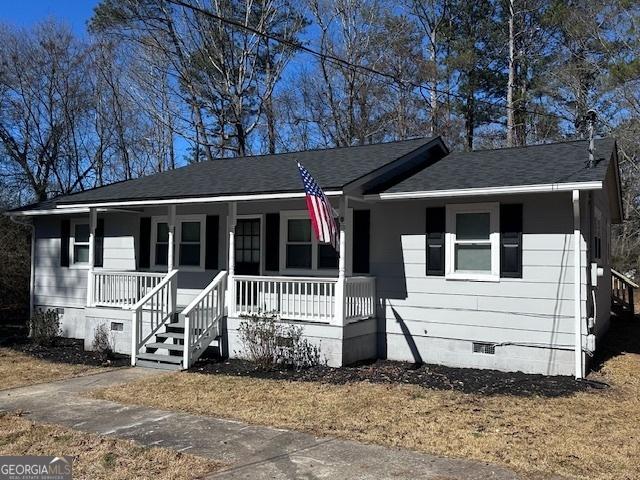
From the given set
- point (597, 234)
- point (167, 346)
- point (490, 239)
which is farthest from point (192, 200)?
point (597, 234)

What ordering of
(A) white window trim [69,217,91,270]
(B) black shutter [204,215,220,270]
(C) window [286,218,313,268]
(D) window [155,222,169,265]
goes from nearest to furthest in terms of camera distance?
(C) window [286,218,313,268], (B) black shutter [204,215,220,270], (D) window [155,222,169,265], (A) white window trim [69,217,91,270]

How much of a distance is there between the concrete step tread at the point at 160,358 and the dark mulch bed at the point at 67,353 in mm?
447

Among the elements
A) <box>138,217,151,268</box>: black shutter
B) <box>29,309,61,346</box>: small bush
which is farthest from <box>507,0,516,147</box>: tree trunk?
<box>29,309,61,346</box>: small bush

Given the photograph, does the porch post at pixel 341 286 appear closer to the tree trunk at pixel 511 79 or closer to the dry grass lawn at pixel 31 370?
the dry grass lawn at pixel 31 370

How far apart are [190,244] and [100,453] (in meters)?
7.76

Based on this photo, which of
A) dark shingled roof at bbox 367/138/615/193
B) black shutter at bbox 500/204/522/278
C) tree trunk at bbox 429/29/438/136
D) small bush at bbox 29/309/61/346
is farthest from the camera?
tree trunk at bbox 429/29/438/136

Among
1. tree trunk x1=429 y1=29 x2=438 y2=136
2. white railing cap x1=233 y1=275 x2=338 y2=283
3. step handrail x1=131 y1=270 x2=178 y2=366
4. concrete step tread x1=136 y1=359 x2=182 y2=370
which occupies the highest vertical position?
tree trunk x1=429 y1=29 x2=438 y2=136

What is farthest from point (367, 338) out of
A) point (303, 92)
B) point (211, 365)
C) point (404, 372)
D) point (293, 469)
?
point (303, 92)

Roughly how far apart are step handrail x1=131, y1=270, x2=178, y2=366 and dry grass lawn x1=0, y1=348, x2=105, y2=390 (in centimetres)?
78

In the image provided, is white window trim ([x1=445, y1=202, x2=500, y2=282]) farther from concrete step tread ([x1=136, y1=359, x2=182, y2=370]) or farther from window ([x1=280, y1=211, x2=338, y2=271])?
→ concrete step tread ([x1=136, y1=359, x2=182, y2=370])

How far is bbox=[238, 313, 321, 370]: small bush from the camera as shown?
383 inches

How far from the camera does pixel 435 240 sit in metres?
9.96

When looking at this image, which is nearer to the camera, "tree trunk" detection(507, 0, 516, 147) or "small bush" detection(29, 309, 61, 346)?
"small bush" detection(29, 309, 61, 346)

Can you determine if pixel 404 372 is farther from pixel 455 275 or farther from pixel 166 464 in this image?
pixel 166 464
